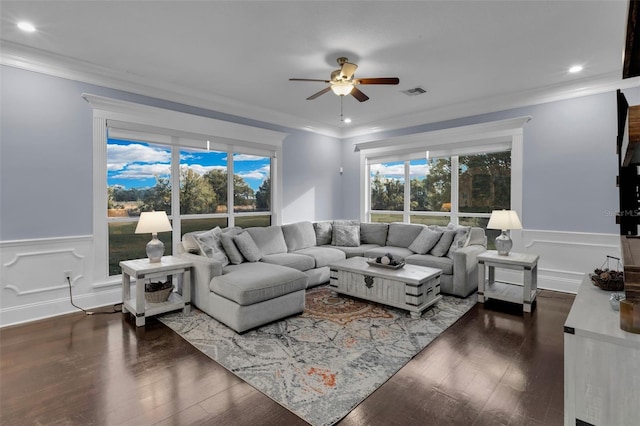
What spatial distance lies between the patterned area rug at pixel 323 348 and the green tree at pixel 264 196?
7.75 ft

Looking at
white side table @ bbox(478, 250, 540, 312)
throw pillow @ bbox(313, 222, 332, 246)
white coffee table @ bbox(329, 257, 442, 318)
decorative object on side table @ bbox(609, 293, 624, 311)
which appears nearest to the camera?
decorative object on side table @ bbox(609, 293, 624, 311)

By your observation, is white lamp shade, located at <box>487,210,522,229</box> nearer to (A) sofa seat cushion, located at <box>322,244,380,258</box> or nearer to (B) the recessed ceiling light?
(A) sofa seat cushion, located at <box>322,244,380,258</box>

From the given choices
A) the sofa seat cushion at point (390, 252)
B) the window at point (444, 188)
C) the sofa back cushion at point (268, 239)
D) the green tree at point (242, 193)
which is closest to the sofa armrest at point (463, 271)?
the sofa seat cushion at point (390, 252)

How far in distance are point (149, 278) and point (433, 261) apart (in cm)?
340

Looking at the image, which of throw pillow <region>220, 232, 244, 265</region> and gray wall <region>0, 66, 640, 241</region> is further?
throw pillow <region>220, 232, 244, 265</region>

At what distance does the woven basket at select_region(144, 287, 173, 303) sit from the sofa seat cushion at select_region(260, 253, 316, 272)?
3.96ft

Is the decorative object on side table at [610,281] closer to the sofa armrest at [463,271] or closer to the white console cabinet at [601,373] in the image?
the white console cabinet at [601,373]

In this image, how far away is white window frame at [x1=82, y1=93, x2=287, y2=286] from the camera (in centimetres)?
382

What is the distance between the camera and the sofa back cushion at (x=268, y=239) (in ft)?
15.2

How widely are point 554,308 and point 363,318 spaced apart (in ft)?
7.37

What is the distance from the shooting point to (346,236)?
5.55 m

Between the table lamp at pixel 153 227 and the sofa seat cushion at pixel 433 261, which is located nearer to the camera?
the table lamp at pixel 153 227

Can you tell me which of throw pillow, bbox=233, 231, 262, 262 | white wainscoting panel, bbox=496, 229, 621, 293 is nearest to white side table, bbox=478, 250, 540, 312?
white wainscoting panel, bbox=496, 229, 621, 293

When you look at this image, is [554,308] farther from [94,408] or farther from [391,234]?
[94,408]
